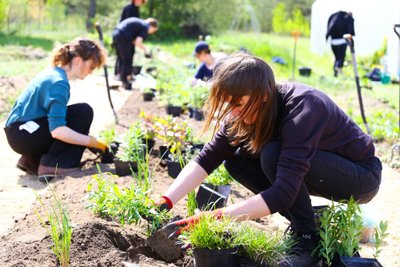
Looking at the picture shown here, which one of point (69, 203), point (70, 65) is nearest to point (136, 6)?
point (70, 65)

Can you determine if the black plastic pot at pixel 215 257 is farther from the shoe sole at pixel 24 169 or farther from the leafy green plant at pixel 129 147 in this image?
the shoe sole at pixel 24 169

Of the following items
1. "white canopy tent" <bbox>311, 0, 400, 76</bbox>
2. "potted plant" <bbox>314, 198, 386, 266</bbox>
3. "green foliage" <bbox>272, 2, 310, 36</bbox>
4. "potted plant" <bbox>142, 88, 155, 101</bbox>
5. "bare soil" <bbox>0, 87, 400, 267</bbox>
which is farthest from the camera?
"green foliage" <bbox>272, 2, 310, 36</bbox>

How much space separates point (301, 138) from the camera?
292 cm

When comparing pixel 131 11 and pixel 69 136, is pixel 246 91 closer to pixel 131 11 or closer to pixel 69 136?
pixel 69 136

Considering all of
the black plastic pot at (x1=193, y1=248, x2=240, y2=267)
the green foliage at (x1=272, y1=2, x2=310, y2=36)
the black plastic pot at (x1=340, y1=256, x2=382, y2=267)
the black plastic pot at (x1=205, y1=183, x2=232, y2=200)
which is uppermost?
the black plastic pot at (x1=193, y1=248, x2=240, y2=267)

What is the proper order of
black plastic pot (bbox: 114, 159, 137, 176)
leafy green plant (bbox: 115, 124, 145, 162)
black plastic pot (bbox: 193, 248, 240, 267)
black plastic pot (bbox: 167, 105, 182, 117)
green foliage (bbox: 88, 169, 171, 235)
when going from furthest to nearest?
black plastic pot (bbox: 167, 105, 182, 117)
black plastic pot (bbox: 114, 159, 137, 176)
leafy green plant (bbox: 115, 124, 145, 162)
green foliage (bbox: 88, 169, 171, 235)
black plastic pot (bbox: 193, 248, 240, 267)

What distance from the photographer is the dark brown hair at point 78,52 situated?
5.10m

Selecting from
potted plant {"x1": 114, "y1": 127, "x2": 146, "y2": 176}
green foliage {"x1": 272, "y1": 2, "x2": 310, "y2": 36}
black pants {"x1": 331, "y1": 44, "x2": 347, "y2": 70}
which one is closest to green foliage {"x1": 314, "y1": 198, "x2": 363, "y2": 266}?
potted plant {"x1": 114, "y1": 127, "x2": 146, "y2": 176}

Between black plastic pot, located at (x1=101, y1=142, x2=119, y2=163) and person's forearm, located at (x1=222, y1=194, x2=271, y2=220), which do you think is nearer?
person's forearm, located at (x1=222, y1=194, x2=271, y2=220)

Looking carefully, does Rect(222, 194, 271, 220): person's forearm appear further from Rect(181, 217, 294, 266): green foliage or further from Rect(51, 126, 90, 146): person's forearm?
Rect(51, 126, 90, 146): person's forearm

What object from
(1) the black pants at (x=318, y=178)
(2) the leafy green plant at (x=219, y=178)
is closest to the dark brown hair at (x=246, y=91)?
(1) the black pants at (x=318, y=178)

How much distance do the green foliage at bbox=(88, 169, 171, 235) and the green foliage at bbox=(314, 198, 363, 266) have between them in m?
0.85

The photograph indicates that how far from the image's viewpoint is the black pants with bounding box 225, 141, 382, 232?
3104mm

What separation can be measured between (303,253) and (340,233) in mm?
206
